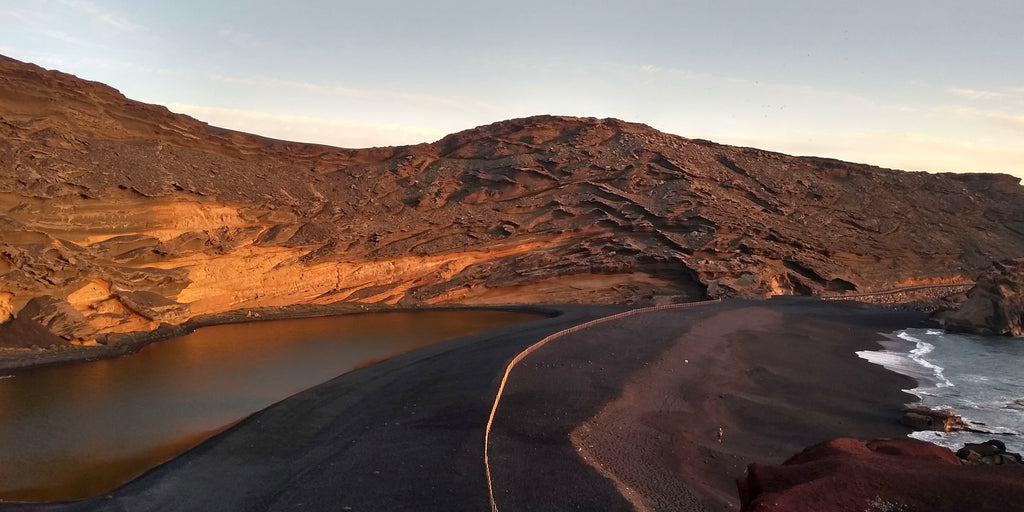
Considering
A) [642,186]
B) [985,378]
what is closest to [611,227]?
[642,186]

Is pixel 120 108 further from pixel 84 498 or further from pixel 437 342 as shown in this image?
pixel 84 498

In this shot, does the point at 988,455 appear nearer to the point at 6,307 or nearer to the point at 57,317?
the point at 57,317

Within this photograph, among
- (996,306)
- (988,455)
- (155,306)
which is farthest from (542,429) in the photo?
(996,306)

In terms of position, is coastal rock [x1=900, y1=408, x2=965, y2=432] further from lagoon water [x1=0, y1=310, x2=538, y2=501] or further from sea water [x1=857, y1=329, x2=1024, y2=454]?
lagoon water [x1=0, y1=310, x2=538, y2=501]

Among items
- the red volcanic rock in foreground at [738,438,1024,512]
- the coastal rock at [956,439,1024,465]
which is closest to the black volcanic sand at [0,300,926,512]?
the coastal rock at [956,439,1024,465]

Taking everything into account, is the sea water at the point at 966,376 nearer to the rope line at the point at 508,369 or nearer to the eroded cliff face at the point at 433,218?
the rope line at the point at 508,369
